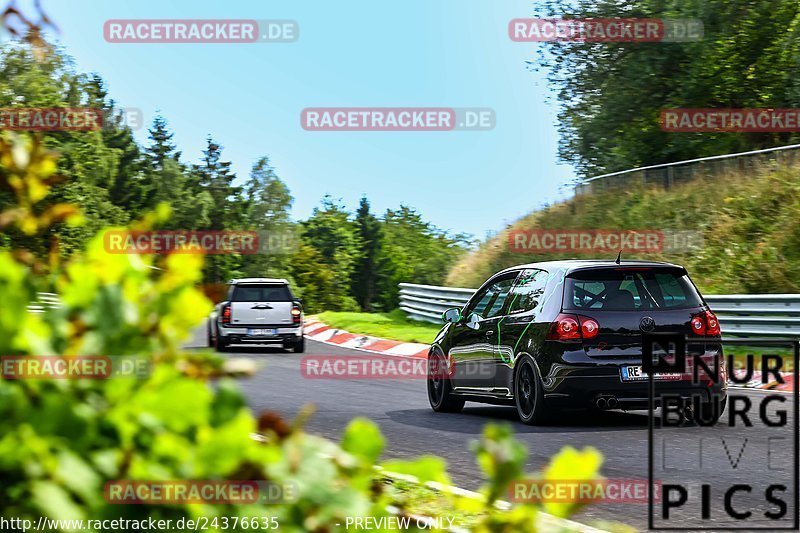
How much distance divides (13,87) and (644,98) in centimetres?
3360

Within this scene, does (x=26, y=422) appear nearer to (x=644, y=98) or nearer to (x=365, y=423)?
(x=365, y=423)

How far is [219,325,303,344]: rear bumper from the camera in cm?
2545

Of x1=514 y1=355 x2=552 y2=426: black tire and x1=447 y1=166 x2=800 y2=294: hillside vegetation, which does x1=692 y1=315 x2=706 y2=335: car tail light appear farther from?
x1=447 y1=166 x2=800 y2=294: hillside vegetation

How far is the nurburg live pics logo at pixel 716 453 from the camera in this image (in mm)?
6703

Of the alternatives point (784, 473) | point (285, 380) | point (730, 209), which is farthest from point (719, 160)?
point (784, 473)

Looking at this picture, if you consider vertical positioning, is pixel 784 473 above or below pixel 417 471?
below

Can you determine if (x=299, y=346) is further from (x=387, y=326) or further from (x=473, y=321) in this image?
(x=473, y=321)

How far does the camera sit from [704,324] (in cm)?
1114

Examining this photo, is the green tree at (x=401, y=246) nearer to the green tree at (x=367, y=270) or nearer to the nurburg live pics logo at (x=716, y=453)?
the green tree at (x=367, y=270)

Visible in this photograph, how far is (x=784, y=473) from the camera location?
836cm

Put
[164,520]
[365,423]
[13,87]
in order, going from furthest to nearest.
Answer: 1. [13,87]
2. [365,423]
3. [164,520]

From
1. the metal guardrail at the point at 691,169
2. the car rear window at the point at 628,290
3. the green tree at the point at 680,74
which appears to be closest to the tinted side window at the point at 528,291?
the car rear window at the point at 628,290

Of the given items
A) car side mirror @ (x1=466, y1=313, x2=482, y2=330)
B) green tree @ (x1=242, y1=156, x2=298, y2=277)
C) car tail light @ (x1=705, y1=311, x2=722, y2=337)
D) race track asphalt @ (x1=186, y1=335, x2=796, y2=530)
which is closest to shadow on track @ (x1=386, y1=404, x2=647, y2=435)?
race track asphalt @ (x1=186, y1=335, x2=796, y2=530)

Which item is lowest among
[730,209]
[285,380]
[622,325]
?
[285,380]
